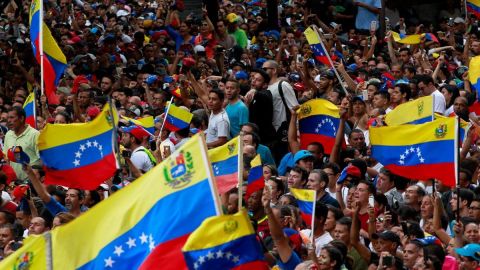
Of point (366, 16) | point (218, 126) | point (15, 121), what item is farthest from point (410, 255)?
point (366, 16)

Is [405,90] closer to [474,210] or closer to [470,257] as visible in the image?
[474,210]

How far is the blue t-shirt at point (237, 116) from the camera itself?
15.6 meters

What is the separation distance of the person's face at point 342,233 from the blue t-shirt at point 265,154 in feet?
9.87

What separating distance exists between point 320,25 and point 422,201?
42.8 feet

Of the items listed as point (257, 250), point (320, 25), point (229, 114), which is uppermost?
point (257, 250)

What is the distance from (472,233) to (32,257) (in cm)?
421

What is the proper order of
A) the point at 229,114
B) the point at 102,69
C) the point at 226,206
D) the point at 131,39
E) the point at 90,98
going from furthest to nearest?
the point at 131,39 < the point at 102,69 < the point at 90,98 < the point at 229,114 < the point at 226,206

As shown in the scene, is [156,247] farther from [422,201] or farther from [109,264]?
[422,201]

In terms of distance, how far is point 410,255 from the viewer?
37.2 ft

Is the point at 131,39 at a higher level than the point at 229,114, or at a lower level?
lower

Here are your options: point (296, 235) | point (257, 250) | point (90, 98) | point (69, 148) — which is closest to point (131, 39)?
point (90, 98)

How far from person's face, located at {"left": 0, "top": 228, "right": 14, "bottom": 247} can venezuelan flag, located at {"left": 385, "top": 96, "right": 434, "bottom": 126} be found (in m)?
4.35

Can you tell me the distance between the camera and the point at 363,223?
1296cm

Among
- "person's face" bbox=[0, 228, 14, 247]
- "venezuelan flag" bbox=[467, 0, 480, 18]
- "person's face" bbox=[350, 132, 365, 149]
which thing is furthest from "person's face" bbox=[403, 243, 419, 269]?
"venezuelan flag" bbox=[467, 0, 480, 18]
